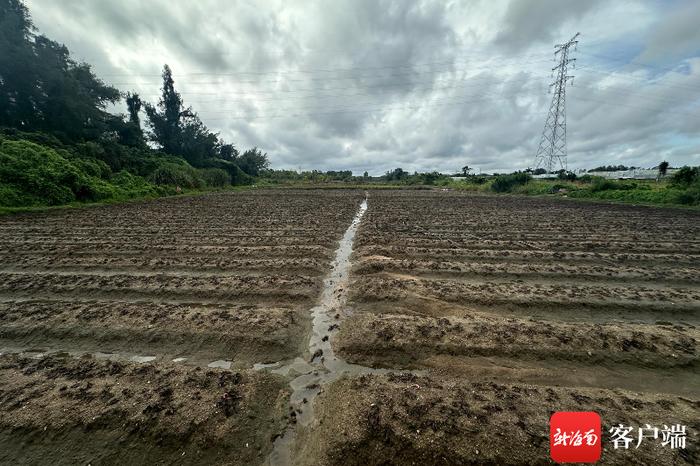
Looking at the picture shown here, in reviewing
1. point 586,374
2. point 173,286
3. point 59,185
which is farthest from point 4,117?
point 586,374

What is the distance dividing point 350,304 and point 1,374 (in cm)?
516

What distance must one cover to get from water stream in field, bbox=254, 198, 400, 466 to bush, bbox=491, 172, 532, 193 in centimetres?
4175

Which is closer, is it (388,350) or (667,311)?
(388,350)

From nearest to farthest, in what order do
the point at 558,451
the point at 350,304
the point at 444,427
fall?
1. the point at 558,451
2. the point at 444,427
3. the point at 350,304

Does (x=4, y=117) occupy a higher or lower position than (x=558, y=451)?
higher

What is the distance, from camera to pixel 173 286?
22.0ft

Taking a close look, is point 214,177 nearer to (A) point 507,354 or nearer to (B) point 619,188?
(A) point 507,354

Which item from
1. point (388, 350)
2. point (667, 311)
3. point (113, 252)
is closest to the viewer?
point (388, 350)

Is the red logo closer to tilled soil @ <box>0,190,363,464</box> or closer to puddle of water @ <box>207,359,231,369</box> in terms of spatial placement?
tilled soil @ <box>0,190,363,464</box>

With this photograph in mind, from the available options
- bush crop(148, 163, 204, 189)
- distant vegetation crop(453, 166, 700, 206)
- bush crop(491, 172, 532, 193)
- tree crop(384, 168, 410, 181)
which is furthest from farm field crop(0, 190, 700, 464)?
tree crop(384, 168, 410, 181)

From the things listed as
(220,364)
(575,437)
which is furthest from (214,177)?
(575,437)

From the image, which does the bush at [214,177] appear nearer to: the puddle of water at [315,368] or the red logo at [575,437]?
the puddle of water at [315,368]

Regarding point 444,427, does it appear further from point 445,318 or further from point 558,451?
point 445,318

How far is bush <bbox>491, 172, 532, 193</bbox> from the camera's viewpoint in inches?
1599
